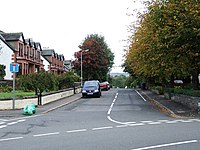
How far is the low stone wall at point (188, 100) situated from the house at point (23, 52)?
2517 cm

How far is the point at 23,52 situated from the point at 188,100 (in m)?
33.3

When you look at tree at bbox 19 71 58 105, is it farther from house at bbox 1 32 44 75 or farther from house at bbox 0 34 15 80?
house at bbox 0 34 15 80

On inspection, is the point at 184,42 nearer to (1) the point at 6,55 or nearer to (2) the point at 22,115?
(2) the point at 22,115

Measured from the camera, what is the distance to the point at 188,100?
2242 cm

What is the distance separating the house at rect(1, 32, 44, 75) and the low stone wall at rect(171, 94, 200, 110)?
82.6 ft

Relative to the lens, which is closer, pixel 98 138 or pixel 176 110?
pixel 98 138

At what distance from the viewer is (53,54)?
72.1 m

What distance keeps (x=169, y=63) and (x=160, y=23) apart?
14.7 ft

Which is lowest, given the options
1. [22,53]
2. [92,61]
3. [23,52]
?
[92,61]

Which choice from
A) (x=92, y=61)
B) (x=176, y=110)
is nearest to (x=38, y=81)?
(x=176, y=110)

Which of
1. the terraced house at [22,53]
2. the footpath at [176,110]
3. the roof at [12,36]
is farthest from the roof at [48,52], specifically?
the footpath at [176,110]

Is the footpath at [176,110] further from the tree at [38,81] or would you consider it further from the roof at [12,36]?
the roof at [12,36]

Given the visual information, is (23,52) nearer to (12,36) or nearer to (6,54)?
(12,36)

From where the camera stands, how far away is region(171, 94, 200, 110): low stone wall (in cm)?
2022
